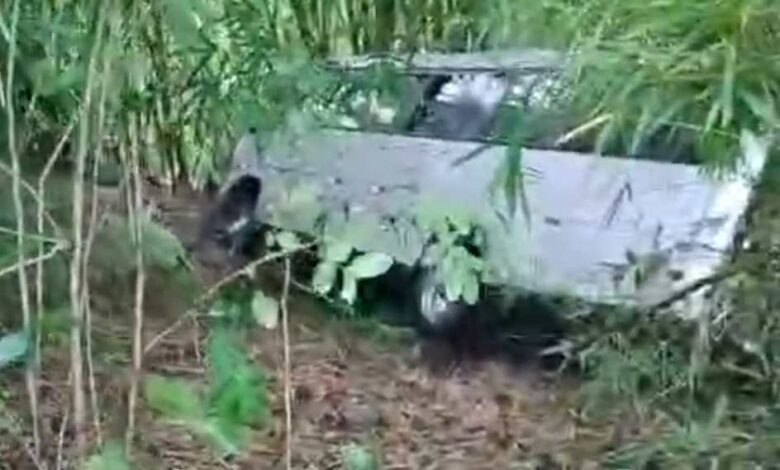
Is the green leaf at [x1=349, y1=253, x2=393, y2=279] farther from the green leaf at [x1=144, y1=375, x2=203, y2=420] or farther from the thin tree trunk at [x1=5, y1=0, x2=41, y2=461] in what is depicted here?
the thin tree trunk at [x1=5, y1=0, x2=41, y2=461]

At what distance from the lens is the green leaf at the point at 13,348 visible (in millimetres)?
2156

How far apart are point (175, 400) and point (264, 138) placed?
2.58 feet

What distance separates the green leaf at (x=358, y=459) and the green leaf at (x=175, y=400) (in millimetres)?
912

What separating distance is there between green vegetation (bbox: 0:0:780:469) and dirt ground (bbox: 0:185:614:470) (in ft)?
0.17

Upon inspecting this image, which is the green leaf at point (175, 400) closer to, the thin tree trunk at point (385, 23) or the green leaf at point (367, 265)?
the green leaf at point (367, 265)

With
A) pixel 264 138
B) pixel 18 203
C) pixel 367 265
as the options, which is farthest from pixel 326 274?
pixel 264 138

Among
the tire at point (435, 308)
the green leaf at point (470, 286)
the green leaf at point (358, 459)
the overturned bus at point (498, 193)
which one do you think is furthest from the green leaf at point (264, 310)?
the tire at point (435, 308)

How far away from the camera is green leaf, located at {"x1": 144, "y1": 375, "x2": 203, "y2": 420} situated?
7.16 feet

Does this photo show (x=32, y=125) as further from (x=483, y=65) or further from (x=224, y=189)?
(x=224, y=189)

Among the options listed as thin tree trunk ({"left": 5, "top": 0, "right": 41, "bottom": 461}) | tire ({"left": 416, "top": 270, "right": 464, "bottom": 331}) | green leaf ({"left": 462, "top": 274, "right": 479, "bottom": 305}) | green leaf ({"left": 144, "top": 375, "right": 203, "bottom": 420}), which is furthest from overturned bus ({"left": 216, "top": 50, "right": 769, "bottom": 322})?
thin tree trunk ({"left": 5, "top": 0, "right": 41, "bottom": 461})

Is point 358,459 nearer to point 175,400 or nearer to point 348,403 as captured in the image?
point 348,403

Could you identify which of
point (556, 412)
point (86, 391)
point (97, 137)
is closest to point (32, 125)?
point (97, 137)

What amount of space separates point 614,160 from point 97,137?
943 mm

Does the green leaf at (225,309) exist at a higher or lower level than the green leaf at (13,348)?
lower
